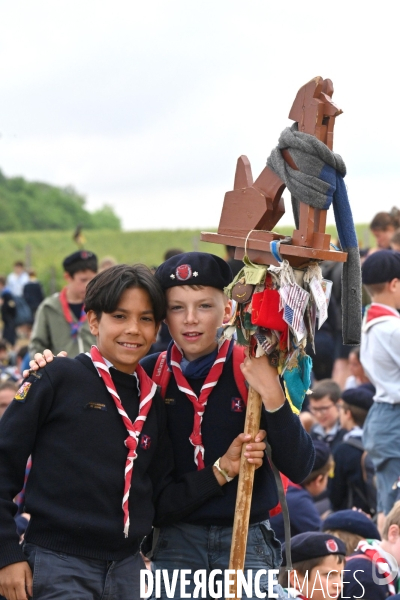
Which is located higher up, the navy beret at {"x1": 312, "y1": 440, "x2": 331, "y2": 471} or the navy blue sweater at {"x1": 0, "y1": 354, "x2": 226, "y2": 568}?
the navy blue sweater at {"x1": 0, "y1": 354, "x2": 226, "y2": 568}

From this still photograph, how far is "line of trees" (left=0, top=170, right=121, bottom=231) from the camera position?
51125 millimetres

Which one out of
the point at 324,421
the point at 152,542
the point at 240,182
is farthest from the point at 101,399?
the point at 324,421

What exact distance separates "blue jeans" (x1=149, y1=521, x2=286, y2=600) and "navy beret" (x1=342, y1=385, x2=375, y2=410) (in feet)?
11.8

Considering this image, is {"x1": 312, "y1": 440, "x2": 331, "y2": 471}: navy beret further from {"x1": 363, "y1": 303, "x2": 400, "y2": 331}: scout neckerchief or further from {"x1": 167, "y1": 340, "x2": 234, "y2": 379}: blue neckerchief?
{"x1": 167, "y1": 340, "x2": 234, "y2": 379}: blue neckerchief

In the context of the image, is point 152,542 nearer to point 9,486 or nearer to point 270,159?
point 9,486

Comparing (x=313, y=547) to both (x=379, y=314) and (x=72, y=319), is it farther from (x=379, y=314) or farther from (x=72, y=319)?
(x=72, y=319)

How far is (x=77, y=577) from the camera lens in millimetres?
3553

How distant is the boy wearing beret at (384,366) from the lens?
607 cm

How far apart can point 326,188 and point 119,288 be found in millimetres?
949

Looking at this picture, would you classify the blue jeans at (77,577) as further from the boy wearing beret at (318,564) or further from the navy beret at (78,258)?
the navy beret at (78,258)

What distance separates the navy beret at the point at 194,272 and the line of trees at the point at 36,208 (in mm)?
46508

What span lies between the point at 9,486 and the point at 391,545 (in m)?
2.41

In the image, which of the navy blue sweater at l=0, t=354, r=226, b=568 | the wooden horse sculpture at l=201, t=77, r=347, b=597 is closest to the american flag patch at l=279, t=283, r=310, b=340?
the wooden horse sculpture at l=201, t=77, r=347, b=597

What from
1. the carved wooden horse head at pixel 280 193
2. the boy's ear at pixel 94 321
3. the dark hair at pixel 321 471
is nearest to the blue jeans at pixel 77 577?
the boy's ear at pixel 94 321
